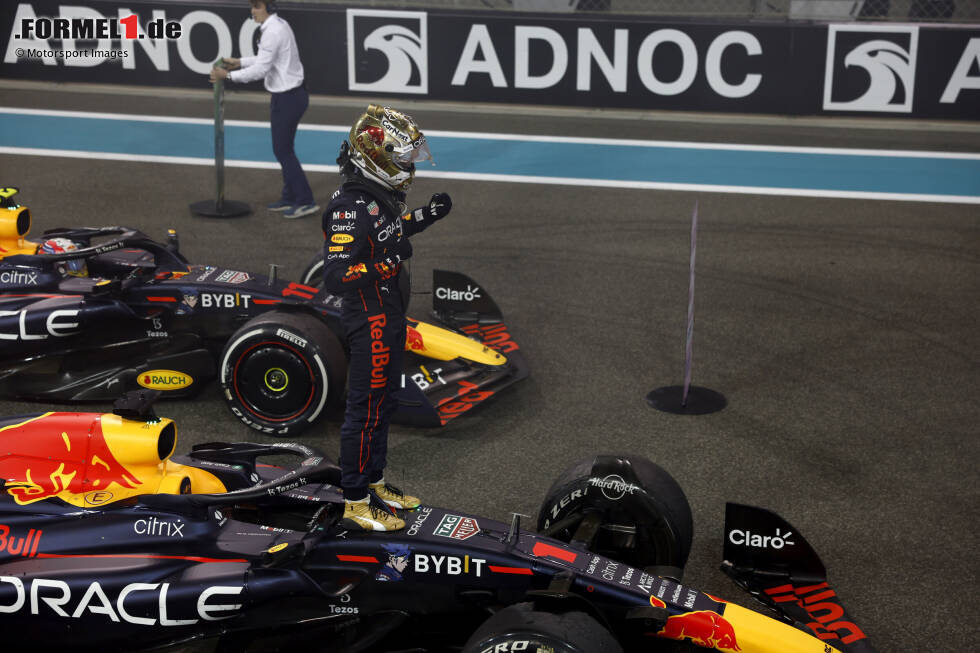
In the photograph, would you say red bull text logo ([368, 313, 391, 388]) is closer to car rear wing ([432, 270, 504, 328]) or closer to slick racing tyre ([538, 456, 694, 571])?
slick racing tyre ([538, 456, 694, 571])

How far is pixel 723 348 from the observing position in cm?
721

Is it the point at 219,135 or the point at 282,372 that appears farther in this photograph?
the point at 219,135

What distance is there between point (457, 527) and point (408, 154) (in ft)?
4.86

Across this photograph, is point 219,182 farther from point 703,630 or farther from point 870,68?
point 870,68

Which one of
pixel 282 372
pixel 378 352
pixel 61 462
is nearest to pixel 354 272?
pixel 378 352

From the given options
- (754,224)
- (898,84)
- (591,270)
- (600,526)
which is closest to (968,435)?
(600,526)

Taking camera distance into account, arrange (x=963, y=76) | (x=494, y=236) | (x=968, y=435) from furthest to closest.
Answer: (x=963, y=76) < (x=494, y=236) < (x=968, y=435)

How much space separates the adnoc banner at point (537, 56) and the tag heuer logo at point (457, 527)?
33.1 feet

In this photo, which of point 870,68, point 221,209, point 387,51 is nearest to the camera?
point 221,209

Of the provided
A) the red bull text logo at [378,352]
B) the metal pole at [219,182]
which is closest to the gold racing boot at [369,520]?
the red bull text logo at [378,352]

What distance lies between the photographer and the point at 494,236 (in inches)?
369

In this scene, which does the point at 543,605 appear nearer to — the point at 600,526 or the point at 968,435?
the point at 600,526

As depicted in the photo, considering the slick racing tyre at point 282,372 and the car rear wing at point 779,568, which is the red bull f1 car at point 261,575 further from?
the slick racing tyre at point 282,372

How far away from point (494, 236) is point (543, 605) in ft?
20.3
